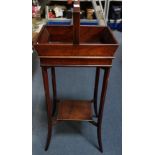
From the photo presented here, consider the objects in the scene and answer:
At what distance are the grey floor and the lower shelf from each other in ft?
0.63

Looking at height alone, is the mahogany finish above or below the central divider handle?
below

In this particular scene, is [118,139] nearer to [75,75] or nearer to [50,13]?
[75,75]

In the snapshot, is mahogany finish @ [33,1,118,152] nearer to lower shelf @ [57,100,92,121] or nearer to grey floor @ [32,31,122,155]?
lower shelf @ [57,100,92,121]

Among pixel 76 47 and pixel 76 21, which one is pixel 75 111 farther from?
pixel 76 21

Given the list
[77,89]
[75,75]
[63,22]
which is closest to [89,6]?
[63,22]

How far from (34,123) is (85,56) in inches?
35.5

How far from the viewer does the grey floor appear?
4.79 feet

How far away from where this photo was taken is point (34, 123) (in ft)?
5.45

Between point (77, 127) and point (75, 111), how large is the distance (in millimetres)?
207

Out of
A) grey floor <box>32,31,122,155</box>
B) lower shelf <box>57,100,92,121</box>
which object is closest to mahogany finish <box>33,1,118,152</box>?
lower shelf <box>57,100,92,121</box>

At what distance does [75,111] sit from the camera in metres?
1.51

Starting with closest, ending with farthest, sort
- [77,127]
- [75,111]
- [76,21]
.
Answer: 1. [76,21]
2. [75,111]
3. [77,127]

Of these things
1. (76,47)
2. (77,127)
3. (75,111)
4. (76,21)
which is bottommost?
(77,127)

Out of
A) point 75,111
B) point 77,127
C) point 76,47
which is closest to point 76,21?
point 76,47
